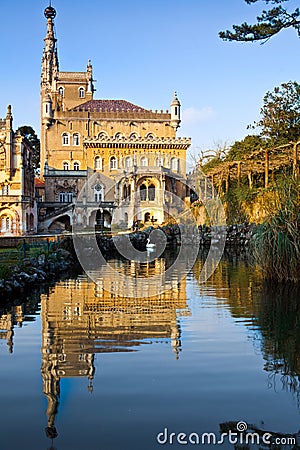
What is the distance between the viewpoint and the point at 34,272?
1555 centimetres

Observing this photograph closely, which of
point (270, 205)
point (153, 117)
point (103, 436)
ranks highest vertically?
point (153, 117)

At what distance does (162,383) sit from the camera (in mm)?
6395

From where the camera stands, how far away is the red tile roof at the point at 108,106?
210ft

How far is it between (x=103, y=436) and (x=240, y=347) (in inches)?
136

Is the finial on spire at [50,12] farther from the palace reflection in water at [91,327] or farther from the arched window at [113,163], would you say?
the palace reflection in water at [91,327]

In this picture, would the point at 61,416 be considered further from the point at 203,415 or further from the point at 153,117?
the point at 153,117

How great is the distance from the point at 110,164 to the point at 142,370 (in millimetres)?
52957

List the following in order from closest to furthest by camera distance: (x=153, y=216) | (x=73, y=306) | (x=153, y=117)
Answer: (x=73, y=306)
(x=153, y=216)
(x=153, y=117)

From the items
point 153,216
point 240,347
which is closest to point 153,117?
point 153,216

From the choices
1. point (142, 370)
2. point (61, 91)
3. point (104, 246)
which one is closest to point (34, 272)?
point (142, 370)

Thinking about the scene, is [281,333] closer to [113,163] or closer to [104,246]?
[104,246]

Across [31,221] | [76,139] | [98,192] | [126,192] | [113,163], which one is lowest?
[31,221]

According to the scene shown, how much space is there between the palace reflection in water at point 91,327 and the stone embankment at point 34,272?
71cm

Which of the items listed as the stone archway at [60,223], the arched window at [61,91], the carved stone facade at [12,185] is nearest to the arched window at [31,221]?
the carved stone facade at [12,185]
